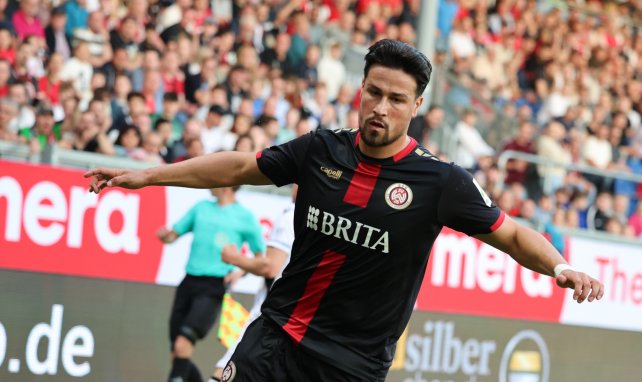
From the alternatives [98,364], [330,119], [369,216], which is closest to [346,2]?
[330,119]

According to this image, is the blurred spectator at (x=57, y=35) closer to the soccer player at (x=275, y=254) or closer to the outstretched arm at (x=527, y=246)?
the soccer player at (x=275, y=254)

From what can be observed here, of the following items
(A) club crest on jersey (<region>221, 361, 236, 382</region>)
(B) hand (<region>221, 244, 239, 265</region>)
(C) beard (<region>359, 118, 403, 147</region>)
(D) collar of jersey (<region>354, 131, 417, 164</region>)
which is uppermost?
(C) beard (<region>359, 118, 403, 147</region>)

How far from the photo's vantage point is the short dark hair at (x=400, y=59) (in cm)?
516

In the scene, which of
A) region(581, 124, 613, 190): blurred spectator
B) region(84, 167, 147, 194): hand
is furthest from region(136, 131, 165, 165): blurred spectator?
region(581, 124, 613, 190): blurred spectator

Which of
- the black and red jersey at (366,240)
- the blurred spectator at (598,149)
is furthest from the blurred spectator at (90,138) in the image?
the blurred spectator at (598,149)

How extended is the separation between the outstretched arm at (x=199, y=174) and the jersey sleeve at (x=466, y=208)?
2.90ft

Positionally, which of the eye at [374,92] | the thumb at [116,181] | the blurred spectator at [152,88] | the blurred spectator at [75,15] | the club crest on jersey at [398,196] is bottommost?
the thumb at [116,181]

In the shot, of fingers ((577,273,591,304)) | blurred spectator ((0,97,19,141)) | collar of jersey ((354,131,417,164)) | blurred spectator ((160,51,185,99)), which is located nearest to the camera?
fingers ((577,273,591,304))

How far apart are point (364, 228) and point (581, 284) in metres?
1.03

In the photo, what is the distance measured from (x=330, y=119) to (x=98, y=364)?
6098 millimetres

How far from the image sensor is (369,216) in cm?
523

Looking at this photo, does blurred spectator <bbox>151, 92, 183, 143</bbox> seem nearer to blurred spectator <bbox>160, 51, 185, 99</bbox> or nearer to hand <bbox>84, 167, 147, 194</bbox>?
blurred spectator <bbox>160, 51, 185, 99</bbox>

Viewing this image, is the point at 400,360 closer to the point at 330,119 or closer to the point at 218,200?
the point at 218,200

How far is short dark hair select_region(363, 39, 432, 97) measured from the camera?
5.16m
